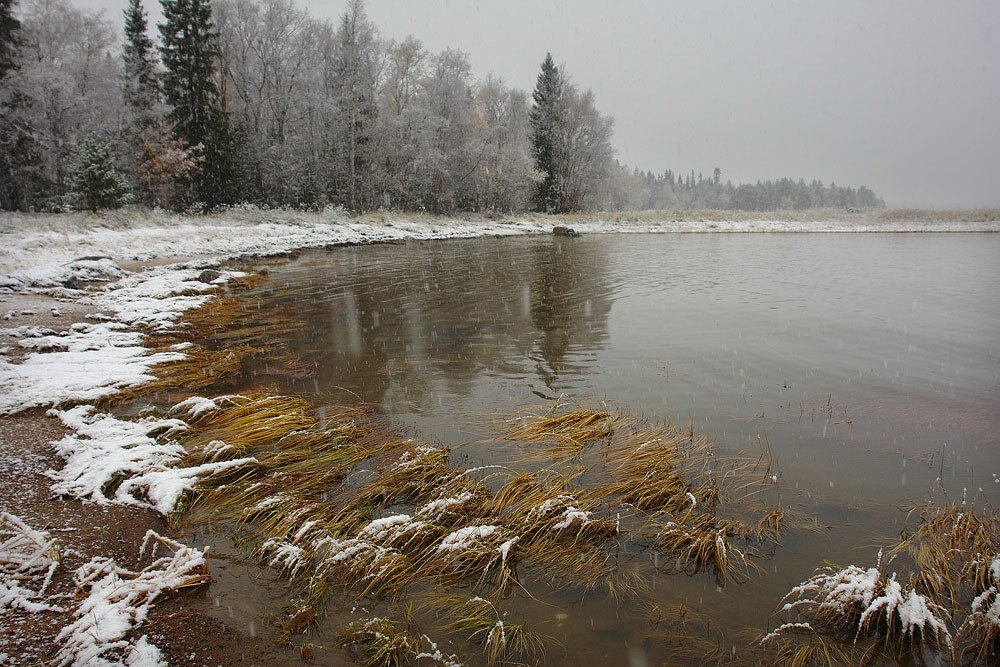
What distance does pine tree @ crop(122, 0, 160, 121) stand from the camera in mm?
31031

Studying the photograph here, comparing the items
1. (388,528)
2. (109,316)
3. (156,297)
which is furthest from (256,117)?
(388,528)

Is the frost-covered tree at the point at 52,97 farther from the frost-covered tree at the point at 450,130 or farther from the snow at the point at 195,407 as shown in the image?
the snow at the point at 195,407

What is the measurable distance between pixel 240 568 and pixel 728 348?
7603 mm

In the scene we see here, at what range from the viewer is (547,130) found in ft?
168

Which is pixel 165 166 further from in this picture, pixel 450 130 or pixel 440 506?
pixel 440 506

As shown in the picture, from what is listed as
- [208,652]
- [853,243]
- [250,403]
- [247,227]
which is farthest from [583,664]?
[853,243]

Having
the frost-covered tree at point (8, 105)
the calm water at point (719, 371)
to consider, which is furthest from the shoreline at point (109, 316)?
the frost-covered tree at point (8, 105)

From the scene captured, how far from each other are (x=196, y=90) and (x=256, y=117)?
5.71 meters

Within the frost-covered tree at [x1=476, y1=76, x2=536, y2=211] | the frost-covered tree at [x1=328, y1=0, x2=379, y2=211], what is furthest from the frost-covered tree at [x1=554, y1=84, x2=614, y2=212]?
the frost-covered tree at [x1=328, y1=0, x2=379, y2=211]

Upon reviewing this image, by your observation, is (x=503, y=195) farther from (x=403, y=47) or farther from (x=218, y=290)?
(x=218, y=290)

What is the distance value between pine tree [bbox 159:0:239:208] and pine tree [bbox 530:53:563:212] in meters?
28.3

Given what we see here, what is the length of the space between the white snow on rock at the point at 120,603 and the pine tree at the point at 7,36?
34845mm

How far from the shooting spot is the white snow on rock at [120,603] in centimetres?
236

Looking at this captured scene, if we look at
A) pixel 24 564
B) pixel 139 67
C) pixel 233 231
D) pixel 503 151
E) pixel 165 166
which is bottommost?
pixel 24 564
